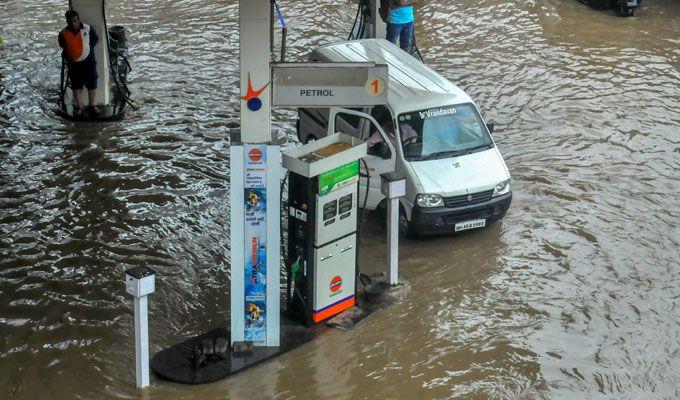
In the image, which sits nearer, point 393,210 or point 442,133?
point 393,210

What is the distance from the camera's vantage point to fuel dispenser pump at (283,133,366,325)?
9.80 metres

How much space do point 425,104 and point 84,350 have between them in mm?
5290

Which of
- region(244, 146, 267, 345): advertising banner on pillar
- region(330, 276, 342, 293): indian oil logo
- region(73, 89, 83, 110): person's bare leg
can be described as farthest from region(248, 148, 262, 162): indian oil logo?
region(73, 89, 83, 110): person's bare leg

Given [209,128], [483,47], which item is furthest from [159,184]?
[483,47]

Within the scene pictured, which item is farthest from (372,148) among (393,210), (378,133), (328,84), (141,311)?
(141,311)

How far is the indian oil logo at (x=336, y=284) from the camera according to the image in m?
10.3

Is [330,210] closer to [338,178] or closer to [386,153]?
[338,178]

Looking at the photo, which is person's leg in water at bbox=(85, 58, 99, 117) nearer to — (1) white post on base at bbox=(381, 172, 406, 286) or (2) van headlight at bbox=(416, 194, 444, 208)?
(2) van headlight at bbox=(416, 194, 444, 208)

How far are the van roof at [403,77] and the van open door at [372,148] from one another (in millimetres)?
426

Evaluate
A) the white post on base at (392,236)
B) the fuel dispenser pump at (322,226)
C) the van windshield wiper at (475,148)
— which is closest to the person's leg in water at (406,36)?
the van windshield wiper at (475,148)

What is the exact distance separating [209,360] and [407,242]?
3.63 metres

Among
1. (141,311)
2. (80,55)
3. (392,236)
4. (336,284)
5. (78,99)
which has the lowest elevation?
(336,284)

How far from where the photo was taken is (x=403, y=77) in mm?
13234

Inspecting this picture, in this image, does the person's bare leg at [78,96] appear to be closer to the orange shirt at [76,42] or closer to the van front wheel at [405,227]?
the orange shirt at [76,42]
